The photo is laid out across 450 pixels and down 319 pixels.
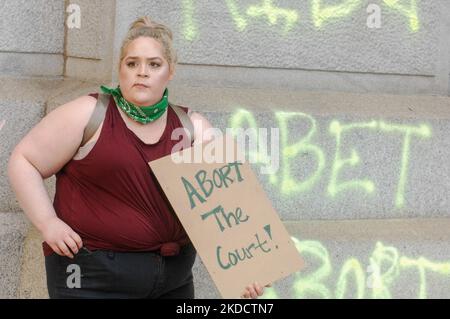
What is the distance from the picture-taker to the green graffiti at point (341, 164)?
4004 millimetres

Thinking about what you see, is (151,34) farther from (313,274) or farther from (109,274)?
(313,274)

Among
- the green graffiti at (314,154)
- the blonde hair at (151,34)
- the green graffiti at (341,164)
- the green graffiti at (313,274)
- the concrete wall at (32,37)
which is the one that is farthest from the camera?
the concrete wall at (32,37)

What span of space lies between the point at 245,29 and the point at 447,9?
1.34 metres

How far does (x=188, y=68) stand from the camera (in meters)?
4.11

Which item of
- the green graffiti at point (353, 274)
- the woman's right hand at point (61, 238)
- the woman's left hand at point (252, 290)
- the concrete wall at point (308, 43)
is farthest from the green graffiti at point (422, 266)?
the woman's right hand at point (61, 238)

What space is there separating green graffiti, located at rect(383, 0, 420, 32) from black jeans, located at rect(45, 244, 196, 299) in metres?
2.54

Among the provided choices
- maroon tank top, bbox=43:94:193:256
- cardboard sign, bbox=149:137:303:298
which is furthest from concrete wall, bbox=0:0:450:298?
maroon tank top, bbox=43:94:193:256

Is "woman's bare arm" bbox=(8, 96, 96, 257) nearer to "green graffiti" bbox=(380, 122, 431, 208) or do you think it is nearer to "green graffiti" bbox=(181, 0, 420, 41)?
"green graffiti" bbox=(181, 0, 420, 41)

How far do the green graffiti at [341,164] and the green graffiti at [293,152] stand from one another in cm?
9

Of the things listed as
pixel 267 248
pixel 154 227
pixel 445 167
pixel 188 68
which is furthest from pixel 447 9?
pixel 154 227

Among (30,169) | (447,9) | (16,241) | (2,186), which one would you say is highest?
(447,9)

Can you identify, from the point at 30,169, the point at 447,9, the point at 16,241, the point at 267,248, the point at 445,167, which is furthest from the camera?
the point at 447,9

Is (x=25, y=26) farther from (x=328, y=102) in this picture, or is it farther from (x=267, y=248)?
(x=267, y=248)

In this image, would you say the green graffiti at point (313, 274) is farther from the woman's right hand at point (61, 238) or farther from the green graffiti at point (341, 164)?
the woman's right hand at point (61, 238)
